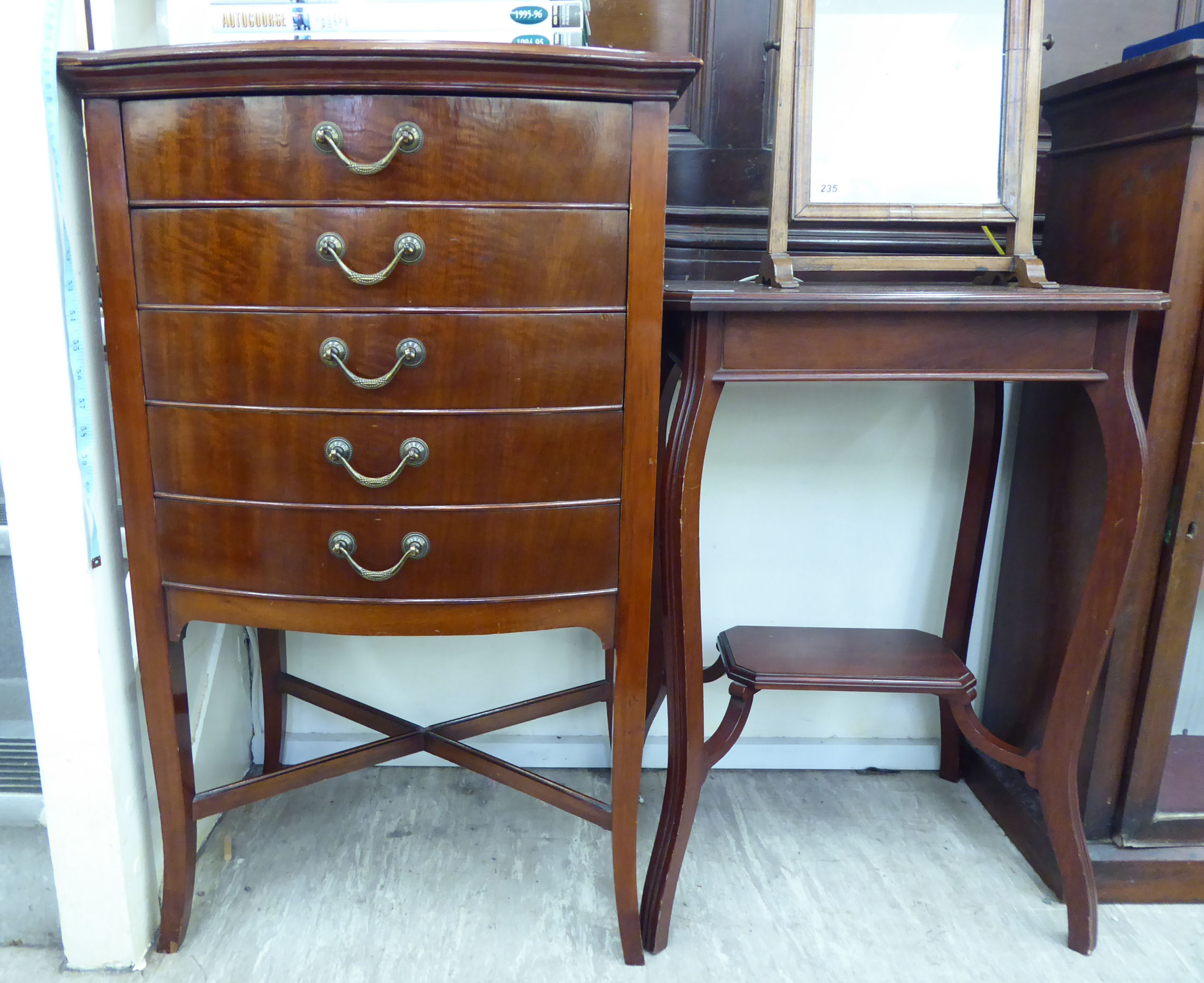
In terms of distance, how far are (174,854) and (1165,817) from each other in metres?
1.45

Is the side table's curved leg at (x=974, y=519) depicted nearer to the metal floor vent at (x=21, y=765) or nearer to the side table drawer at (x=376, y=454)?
the side table drawer at (x=376, y=454)

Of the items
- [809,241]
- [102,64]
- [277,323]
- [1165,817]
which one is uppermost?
[102,64]

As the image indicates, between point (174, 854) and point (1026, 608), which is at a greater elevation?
point (1026, 608)

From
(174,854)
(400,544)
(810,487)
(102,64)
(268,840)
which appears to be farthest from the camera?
(810,487)

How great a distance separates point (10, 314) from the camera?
3.14ft

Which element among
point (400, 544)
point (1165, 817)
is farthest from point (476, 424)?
point (1165, 817)

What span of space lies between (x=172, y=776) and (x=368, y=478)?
0.51 metres

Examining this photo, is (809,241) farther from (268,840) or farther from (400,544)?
(268,840)

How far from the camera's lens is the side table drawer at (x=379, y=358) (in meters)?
0.93

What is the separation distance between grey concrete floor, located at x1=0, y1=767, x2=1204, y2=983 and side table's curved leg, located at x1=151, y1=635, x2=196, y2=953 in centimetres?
7

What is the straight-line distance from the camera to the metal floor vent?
118 centimetres

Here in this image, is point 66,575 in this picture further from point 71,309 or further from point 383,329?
point 383,329

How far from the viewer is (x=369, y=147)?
0.89m

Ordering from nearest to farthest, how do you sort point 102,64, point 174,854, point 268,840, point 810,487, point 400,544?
point 102,64 < point 400,544 < point 174,854 < point 268,840 < point 810,487
